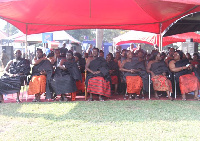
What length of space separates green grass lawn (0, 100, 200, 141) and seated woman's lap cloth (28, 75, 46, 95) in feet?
1.79

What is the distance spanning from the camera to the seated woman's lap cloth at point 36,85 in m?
7.44

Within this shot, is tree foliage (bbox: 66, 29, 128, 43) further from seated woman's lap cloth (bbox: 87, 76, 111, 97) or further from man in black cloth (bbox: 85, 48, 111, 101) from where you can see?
seated woman's lap cloth (bbox: 87, 76, 111, 97)

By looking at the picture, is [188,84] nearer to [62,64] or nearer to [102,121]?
[102,121]

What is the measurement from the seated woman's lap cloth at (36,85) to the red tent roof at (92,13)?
2190 mm

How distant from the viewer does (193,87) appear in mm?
7418

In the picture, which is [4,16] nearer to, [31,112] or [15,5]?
[15,5]

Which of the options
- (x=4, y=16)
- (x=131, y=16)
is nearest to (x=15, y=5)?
(x=4, y=16)

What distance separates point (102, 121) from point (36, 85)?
3135mm

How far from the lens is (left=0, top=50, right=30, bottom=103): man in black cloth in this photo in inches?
Answer: 290

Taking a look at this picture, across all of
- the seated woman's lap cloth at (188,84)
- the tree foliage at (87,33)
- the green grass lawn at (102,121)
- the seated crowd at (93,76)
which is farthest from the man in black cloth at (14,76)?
the tree foliage at (87,33)

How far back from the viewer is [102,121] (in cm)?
508

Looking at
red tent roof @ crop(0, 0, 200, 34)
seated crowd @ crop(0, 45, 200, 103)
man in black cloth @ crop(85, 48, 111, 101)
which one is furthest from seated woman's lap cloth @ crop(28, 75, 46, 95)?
red tent roof @ crop(0, 0, 200, 34)

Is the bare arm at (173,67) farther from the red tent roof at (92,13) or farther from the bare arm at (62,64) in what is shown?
the bare arm at (62,64)

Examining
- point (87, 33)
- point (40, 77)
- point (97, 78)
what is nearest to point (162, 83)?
point (97, 78)
